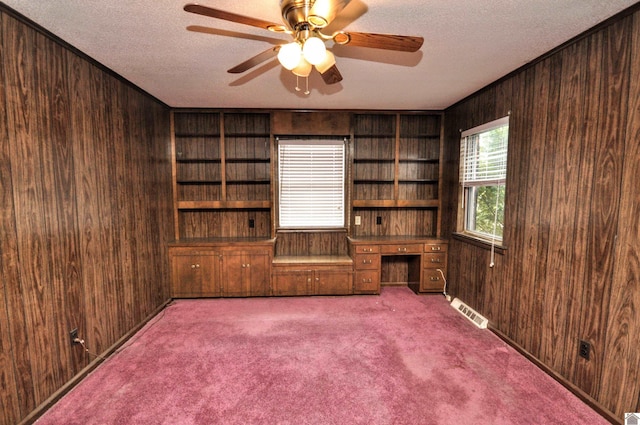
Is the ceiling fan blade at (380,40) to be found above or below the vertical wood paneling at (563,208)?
above

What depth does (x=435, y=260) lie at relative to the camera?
380 centimetres

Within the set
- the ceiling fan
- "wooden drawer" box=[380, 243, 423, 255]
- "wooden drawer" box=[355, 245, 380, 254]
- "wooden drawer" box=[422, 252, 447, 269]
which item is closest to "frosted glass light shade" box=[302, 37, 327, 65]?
the ceiling fan

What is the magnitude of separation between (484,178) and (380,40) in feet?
7.60

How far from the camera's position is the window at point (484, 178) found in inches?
113

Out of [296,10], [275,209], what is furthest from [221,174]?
[296,10]

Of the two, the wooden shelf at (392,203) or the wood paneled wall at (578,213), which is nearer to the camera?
the wood paneled wall at (578,213)

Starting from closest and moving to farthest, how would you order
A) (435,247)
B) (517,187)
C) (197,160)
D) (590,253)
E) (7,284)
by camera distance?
(7,284), (590,253), (517,187), (435,247), (197,160)

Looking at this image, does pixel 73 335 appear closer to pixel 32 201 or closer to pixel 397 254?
pixel 32 201

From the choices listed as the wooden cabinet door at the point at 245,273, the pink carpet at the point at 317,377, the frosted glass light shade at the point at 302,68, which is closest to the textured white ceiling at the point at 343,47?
the frosted glass light shade at the point at 302,68

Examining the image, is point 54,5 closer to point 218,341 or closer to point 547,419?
point 218,341

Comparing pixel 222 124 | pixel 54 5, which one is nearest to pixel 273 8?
pixel 54 5

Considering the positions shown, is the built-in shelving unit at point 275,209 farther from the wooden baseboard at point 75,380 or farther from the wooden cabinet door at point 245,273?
the wooden baseboard at point 75,380

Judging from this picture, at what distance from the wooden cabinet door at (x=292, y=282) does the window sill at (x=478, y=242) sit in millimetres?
1944

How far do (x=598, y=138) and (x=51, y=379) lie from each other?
13.2 ft
